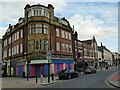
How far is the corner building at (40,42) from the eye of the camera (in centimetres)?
4221

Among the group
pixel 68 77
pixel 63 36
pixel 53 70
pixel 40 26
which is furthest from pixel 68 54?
pixel 68 77

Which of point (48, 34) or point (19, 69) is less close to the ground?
point (48, 34)

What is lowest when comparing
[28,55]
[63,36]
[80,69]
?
[80,69]

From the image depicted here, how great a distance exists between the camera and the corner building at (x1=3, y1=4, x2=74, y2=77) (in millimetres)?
42209

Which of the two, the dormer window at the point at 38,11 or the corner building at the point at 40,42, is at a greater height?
the dormer window at the point at 38,11

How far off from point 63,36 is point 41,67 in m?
10.4

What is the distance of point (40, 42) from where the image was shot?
42.2 meters

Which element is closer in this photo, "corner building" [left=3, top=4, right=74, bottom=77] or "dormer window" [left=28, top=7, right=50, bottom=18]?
"corner building" [left=3, top=4, right=74, bottom=77]

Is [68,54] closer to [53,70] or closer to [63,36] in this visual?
[63,36]

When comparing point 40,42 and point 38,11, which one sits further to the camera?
point 38,11

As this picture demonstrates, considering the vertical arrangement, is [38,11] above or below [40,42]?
above

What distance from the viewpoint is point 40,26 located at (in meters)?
42.9

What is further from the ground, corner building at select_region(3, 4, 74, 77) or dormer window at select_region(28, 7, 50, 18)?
dormer window at select_region(28, 7, 50, 18)

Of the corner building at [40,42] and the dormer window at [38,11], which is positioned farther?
the dormer window at [38,11]
